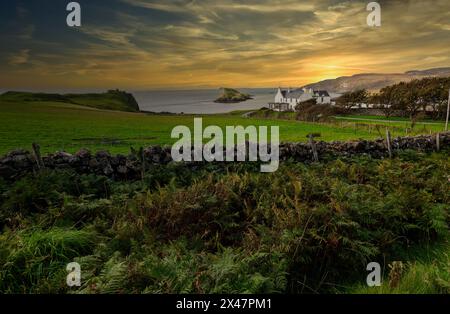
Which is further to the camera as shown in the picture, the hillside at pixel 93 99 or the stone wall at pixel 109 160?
the hillside at pixel 93 99

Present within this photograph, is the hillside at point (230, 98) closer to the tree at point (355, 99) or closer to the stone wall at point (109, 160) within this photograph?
the tree at point (355, 99)

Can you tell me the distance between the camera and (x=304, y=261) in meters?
5.24

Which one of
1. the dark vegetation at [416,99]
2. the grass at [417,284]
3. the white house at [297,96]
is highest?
the white house at [297,96]

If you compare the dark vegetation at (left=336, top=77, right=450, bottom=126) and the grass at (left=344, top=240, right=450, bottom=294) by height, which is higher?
the dark vegetation at (left=336, top=77, right=450, bottom=126)

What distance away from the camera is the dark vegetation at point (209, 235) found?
4371 mm

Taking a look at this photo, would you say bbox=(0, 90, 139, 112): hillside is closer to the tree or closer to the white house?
the white house

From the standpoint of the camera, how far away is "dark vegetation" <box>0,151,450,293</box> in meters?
4.37

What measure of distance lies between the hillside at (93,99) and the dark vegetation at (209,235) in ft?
213

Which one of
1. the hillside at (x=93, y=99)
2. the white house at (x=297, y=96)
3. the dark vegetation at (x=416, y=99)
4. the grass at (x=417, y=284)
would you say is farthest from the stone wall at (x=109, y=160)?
the white house at (x=297, y=96)

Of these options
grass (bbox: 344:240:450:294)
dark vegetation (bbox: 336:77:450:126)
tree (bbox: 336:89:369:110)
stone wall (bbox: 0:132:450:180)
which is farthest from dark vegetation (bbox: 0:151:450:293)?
tree (bbox: 336:89:369:110)

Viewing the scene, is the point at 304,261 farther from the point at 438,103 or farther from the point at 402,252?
the point at 438,103

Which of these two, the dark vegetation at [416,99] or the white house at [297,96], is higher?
the white house at [297,96]

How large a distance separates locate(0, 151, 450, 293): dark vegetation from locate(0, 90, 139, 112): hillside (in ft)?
213
